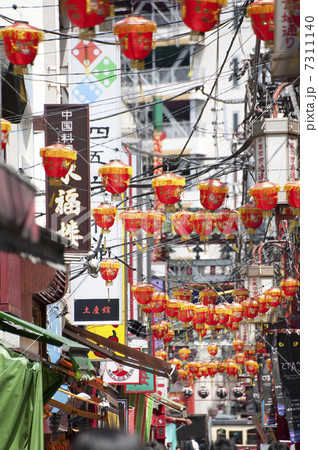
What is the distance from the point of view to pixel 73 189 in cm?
1534

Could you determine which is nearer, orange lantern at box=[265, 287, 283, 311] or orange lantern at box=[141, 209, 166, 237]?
orange lantern at box=[141, 209, 166, 237]

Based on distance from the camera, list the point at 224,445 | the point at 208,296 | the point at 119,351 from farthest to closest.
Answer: the point at 208,296 < the point at 119,351 < the point at 224,445

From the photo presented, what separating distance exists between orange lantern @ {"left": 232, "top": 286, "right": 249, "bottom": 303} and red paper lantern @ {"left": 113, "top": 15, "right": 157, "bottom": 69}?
15.5 meters

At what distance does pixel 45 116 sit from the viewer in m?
14.9

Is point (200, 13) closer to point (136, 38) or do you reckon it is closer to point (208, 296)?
point (136, 38)

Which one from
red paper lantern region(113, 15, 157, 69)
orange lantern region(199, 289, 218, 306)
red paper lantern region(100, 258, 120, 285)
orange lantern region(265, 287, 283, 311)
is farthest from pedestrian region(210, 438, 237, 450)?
orange lantern region(199, 289, 218, 306)

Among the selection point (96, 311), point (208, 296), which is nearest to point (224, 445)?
point (96, 311)

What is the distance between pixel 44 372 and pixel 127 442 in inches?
290

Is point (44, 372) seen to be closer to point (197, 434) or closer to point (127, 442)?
point (127, 442)

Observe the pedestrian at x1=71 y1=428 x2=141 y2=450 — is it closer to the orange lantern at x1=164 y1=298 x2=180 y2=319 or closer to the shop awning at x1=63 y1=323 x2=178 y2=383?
the shop awning at x1=63 y1=323 x2=178 y2=383

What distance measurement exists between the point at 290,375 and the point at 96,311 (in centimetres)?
484

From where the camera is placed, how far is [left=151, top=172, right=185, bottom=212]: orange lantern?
1356 cm

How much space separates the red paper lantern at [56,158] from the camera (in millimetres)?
12312
